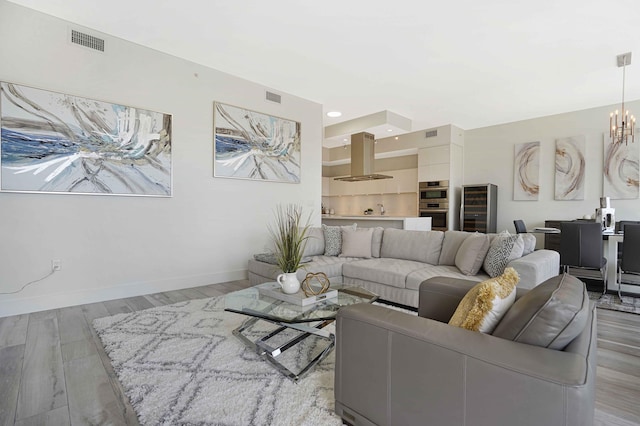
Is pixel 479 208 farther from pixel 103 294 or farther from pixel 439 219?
pixel 103 294

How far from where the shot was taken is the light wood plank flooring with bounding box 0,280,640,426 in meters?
1.57

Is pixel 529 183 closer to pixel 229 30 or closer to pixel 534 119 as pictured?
pixel 534 119

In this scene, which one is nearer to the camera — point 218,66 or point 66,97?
point 66,97

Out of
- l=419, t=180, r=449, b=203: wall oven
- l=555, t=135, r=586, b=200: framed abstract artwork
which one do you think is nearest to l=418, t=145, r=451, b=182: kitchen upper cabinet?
l=419, t=180, r=449, b=203: wall oven

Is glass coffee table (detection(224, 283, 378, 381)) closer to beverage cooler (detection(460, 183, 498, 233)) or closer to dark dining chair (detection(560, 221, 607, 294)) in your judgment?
dark dining chair (detection(560, 221, 607, 294))

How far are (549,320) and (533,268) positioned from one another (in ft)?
6.30

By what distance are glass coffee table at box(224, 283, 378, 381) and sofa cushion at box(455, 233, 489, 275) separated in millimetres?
1248

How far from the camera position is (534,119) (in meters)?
6.48

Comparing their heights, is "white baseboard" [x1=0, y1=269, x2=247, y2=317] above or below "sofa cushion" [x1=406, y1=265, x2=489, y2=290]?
below

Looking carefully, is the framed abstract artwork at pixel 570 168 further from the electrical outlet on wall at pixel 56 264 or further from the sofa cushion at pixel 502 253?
the electrical outlet on wall at pixel 56 264

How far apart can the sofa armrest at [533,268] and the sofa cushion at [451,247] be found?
0.65m

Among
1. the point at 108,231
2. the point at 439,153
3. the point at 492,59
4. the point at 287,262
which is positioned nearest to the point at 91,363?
the point at 287,262

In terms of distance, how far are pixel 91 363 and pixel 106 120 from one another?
8.58ft

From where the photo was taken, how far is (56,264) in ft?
10.5
